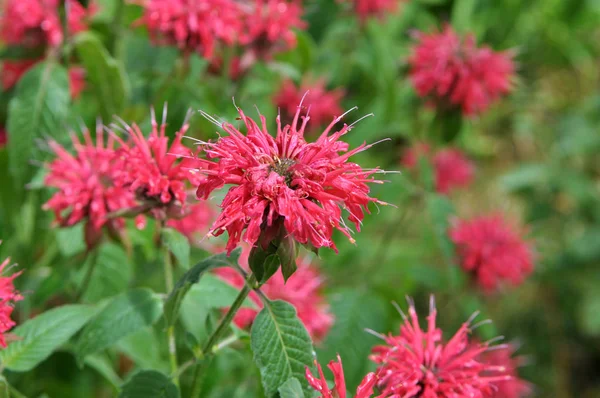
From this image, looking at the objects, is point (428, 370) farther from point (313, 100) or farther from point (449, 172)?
point (449, 172)

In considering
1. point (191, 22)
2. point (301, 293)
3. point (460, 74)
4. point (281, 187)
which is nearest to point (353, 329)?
point (301, 293)

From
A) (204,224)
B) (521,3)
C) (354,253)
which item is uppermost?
(521,3)

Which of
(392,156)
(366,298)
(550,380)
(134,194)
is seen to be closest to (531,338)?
(550,380)

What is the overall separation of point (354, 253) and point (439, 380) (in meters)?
1.21

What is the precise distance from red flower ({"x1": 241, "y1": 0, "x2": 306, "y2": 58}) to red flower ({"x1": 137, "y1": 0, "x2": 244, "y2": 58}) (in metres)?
0.16

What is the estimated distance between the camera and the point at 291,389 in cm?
83

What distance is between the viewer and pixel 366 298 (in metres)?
1.86

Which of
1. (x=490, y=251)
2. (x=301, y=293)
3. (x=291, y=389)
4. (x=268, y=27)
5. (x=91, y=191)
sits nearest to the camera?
(x=291, y=389)

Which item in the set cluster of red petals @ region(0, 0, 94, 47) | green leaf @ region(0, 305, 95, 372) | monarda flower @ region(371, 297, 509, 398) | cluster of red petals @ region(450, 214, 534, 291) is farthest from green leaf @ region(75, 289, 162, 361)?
cluster of red petals @ region(450, 214, 534, 291)

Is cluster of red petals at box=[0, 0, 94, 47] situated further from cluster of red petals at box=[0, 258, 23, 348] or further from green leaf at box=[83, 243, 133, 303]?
cluster of red petals at box=[0, 258, 23, 348]

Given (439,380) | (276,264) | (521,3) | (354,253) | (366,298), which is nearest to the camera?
(276,264)

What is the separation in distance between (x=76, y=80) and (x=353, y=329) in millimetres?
1113

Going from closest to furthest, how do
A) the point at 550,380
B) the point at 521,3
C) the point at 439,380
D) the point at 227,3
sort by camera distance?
the point at 439,380, the point at 227,3, the point at 550,380, the point at 521,3

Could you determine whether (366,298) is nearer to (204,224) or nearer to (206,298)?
(204,224)
